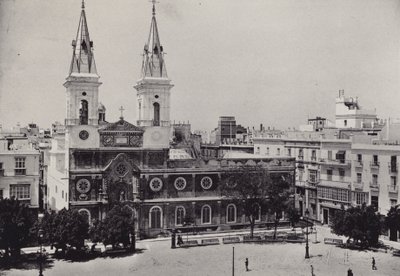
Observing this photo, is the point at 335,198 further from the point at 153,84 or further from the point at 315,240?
the point at 153,84

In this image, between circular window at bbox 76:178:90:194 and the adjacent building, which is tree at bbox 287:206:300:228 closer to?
circular window at bbox 76:178:90:194

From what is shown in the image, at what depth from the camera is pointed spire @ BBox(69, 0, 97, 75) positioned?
4394 centimetres

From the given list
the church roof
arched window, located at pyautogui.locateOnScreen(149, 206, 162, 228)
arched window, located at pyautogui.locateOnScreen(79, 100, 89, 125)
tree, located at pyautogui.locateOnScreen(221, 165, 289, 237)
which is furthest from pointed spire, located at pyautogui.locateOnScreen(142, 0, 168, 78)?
arched window, located at pyautogui.locateOnScreen(149, 206, 162, 228)

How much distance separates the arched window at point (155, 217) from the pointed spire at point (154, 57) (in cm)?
1246

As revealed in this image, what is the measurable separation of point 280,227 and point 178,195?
35.7 feet

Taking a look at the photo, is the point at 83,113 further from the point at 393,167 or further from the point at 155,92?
the point at 393,167

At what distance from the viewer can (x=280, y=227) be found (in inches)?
1949

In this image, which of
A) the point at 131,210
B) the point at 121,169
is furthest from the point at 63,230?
the point at 121,169

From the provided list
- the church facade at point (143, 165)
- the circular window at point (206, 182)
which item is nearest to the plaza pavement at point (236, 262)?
the church facade at point (143, 165)

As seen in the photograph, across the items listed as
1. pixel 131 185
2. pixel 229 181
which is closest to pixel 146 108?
pixel 131 185

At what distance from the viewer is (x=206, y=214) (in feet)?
156

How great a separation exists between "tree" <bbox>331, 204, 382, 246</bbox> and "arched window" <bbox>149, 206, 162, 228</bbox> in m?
16.1

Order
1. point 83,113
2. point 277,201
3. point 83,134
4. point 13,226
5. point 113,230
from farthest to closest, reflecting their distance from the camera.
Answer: point 83,113, point 277,201, point 83,134, point 113,230, point 13,226

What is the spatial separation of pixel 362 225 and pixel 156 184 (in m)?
18.3
